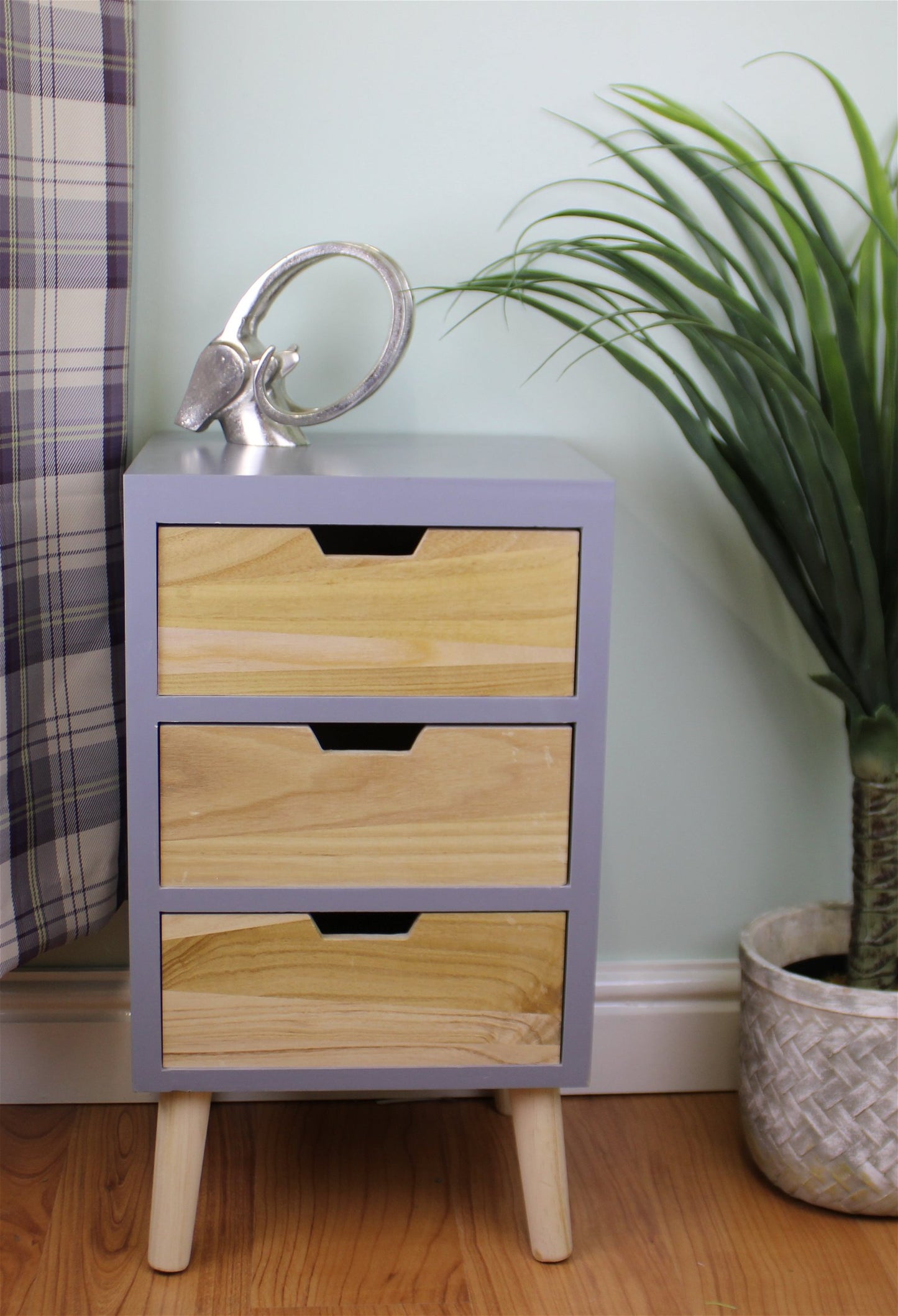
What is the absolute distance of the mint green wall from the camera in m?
1.15

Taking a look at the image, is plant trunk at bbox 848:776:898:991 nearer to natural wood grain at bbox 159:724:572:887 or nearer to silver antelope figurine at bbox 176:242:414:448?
natural wood grain at bbox 159:724:572:887

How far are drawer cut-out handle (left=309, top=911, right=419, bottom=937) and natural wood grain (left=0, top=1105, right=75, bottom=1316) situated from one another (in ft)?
1.23

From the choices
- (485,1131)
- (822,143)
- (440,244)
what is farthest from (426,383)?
(485,1131)

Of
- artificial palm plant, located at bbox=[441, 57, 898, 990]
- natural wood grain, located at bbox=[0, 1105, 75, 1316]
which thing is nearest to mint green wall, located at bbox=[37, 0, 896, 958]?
artificial palm plant, located at bbox=[441, 57, 898, 990]

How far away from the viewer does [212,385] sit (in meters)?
1.04

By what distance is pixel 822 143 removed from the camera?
121 cm

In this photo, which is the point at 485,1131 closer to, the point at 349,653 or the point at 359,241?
the point at 349,653

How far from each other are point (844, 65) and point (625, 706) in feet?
2.23

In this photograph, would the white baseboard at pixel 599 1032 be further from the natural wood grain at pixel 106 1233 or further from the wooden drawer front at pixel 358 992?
the wooden drawer front at pixel 358 992

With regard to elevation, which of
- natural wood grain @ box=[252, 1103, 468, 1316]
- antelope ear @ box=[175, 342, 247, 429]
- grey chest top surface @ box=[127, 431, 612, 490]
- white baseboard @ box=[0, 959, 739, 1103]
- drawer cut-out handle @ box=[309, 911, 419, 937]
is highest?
antelope ear @ box=[175, 342, 247, 429]

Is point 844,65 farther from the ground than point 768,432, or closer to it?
farther from the ground

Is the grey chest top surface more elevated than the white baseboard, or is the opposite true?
the grey chest top surface

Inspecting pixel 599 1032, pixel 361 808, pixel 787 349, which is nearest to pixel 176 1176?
pixel 361 808

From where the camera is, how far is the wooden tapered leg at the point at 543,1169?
3.38 ft
